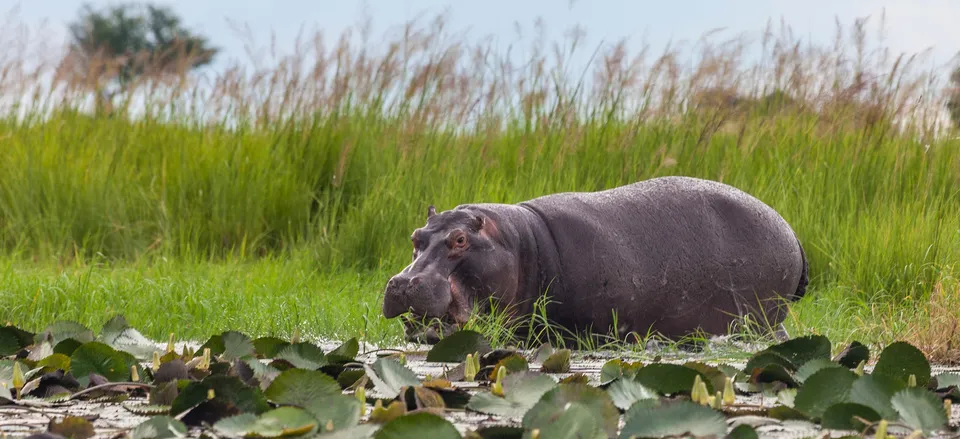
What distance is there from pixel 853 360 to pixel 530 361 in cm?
99

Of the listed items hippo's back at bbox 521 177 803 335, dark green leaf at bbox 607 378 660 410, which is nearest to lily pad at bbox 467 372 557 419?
dark green leaf at bbox 607 378 660 410

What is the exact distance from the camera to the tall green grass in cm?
616

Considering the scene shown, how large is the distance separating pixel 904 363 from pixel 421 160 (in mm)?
4042

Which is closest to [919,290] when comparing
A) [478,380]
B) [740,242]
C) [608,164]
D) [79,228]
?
[740,242]

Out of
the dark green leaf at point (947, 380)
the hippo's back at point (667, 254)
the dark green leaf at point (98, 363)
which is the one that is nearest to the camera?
the dark green leaf at point (947, 380)

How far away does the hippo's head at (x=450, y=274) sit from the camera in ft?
11.6

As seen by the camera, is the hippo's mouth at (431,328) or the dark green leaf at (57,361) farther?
the hippo's mouth at (431,328)

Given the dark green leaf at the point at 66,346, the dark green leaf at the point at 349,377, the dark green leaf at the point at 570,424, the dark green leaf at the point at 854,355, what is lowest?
the dark green leaf at the point at 66,346

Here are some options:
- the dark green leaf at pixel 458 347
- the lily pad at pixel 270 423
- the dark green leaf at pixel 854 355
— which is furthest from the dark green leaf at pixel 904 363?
the lily pad at pixel 270 423

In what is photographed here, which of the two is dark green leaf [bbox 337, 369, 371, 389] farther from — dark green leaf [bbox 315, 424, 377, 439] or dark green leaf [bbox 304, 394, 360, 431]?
dark green leaf [bbox 315, 424, 377, 439]

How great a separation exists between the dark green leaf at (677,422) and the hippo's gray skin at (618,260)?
145 cm

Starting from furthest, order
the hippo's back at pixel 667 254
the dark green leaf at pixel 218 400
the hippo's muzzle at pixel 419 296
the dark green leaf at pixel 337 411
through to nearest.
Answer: the hippo's back at pixel 667 254 < the hippo's muzzle at pixel 419 296 < the dark green leaf at pixel 218 400 < the dark green leaf at pixel 337 411

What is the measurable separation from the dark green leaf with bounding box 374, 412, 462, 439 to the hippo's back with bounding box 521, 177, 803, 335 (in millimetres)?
2004

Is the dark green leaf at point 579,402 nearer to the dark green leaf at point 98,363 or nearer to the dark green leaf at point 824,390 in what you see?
the dark green leaf at point 824,390
